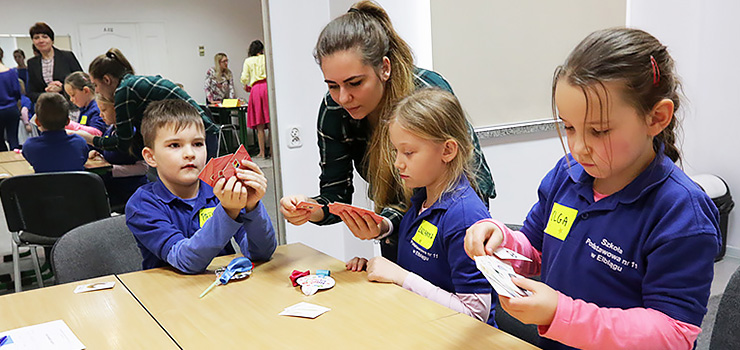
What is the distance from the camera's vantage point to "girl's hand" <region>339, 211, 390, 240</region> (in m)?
1.69

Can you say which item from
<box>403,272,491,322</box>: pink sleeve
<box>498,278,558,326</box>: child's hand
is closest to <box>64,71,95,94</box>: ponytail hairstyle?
<box>403,272,491,322</box>: pink sleeve

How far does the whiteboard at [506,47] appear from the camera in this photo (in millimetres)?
3293

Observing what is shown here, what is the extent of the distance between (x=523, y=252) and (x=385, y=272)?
0.41 meters

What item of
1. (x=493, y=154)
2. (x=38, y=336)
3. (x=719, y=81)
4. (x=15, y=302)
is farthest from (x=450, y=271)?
(x=719, y=81)

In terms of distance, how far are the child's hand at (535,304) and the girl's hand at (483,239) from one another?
0.74 feet

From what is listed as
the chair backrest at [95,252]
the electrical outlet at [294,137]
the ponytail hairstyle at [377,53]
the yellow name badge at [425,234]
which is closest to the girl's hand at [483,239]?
the yellow name badge at [425,234]

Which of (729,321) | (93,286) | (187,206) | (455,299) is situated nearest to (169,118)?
(187,206)

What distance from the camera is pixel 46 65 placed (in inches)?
107

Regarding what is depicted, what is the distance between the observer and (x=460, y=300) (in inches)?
58.0

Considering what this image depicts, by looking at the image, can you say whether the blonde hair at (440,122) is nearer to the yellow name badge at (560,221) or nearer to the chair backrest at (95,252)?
the yellow name badge at (560,221)

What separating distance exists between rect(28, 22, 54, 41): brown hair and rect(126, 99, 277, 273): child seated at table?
1.02 meters

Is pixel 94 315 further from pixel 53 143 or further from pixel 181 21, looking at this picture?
pixel 181 21

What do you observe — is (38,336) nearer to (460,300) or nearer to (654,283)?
(460,300)

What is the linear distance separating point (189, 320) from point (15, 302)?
0.54 m
